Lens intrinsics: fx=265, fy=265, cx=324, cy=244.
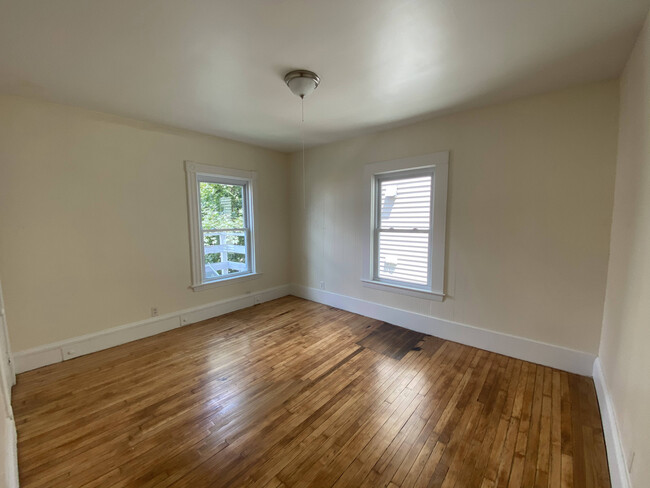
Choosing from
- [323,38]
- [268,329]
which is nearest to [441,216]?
[323,38]

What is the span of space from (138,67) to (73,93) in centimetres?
92

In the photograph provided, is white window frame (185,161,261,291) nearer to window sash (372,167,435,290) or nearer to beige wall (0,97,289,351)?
beige wall (0,97,289,351)

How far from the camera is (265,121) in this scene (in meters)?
3.10

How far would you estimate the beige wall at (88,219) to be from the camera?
2.41 metres

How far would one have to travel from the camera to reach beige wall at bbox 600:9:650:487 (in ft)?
4.11

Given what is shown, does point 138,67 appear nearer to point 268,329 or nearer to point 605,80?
point 268,329

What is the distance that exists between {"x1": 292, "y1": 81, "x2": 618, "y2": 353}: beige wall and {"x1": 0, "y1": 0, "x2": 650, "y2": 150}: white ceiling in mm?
257

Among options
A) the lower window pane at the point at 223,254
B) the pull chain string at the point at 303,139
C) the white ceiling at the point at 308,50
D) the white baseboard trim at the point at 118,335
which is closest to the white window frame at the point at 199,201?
the lower window pane at the point at 223,254

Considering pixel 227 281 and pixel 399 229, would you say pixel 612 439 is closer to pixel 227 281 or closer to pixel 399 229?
pixel 399 229

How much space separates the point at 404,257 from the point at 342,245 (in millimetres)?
985

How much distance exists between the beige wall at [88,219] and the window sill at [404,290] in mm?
2359

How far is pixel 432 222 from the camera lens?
123 inches

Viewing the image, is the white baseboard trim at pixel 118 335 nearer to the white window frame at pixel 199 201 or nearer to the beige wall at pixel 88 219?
the beige wall at pixel 88 219

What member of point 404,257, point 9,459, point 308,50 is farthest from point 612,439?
point 9,459
